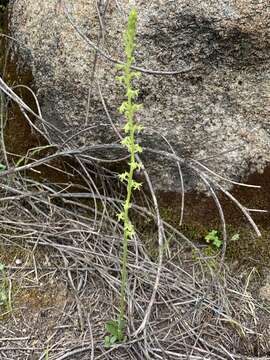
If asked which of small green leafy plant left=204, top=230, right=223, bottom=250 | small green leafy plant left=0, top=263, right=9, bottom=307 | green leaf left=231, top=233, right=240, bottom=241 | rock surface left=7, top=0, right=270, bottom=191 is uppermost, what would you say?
rock surface left=7, top=0, right=270, bottom=191

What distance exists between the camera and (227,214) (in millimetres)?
2506

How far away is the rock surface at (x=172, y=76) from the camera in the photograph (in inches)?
89.7

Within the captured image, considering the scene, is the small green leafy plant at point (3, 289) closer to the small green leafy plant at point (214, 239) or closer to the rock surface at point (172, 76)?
the rock surface at point (172, 76)

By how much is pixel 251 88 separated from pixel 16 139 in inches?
43.5

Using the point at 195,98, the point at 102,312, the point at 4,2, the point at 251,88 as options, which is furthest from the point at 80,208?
the point at 4,2

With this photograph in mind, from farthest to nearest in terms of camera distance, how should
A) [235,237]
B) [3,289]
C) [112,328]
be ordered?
[235,237] < [3,289] < [112,328]

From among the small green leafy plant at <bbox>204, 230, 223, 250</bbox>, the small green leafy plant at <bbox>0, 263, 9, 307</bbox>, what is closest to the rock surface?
the small green leafy plant at <bbox>204, 230, 223, 250</bbox>

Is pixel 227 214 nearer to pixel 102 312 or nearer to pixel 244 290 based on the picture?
pixel 244 290

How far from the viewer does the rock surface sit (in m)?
2.28

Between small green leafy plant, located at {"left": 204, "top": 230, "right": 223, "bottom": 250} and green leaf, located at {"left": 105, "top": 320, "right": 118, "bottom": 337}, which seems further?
small green leafy plant, located at {"left": 204, "top": 230, "right": 223, "bottom": 250}

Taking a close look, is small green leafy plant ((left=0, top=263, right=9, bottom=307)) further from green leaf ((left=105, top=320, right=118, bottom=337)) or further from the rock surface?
the rock surface

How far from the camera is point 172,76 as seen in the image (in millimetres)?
2354

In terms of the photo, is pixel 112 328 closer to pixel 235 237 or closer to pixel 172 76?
pixel 235 237

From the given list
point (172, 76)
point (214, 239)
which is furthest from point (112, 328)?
point (172, 76)
